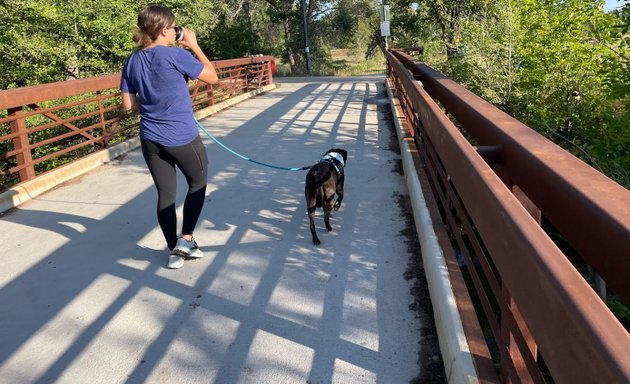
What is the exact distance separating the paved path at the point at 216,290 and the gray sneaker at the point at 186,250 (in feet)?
0.21

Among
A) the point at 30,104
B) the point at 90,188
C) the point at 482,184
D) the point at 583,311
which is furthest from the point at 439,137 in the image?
the point at 30,104

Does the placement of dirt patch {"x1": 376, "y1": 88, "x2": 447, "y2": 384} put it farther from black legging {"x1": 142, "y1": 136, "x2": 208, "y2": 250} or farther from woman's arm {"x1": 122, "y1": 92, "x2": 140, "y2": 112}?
woman's arm {"x1": 122, "y1": 92, "x2": 140, "y2": 112}

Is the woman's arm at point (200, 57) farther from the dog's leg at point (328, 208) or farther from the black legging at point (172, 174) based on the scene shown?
the dog's leg at point (328, 208)

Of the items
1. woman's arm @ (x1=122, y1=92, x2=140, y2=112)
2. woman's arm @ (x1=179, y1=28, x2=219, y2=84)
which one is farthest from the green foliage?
woman's arm @ (x1=122, y1=92, x2=140, y2=112)

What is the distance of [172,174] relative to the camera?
3.96 meters

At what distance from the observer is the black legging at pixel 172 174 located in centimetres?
383

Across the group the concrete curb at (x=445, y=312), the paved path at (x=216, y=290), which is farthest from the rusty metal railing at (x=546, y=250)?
the paved path at (x=216, y=290)

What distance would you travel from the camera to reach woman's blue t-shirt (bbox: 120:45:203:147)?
368cm

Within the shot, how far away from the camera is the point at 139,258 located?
425 centimetres

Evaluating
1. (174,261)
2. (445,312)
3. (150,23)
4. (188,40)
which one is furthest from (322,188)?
(445,312)

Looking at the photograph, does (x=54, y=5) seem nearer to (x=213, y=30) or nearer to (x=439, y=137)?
(x=439, y=137)

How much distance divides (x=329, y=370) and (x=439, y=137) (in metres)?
1.43

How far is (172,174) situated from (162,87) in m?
0.65

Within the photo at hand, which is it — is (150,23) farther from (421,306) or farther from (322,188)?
(421,306)
